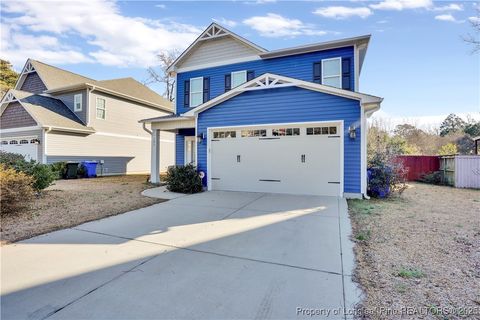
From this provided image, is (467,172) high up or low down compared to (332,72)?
down

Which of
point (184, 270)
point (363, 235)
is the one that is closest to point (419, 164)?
point (363, 235)

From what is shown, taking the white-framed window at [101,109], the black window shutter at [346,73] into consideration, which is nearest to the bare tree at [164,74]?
the white-framed window at [101,109]

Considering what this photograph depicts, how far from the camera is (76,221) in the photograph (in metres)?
5.41

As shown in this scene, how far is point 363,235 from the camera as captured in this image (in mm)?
4492

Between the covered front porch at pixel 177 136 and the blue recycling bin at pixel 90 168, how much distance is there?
531 centimetres

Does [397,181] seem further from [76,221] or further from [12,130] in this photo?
[12,130]

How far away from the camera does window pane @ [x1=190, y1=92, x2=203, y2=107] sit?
40.7 ft

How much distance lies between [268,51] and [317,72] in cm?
228

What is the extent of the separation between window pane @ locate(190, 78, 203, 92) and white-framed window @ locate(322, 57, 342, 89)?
18.8ft

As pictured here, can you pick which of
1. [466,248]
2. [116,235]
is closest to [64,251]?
[116,235]

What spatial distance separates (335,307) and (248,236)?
2166 millimetres

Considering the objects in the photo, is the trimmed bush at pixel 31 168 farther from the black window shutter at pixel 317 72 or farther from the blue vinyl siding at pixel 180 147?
the black window shutter at pixel 317 72

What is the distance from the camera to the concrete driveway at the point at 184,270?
95.6 inches

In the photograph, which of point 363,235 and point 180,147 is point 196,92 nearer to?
point 180,147
